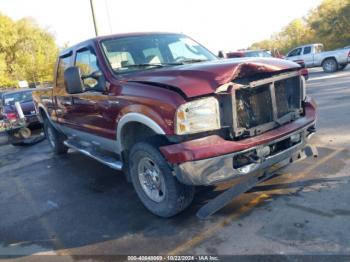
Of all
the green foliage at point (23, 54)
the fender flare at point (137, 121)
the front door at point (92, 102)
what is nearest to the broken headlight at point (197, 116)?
the fender flare at point (137, 121)

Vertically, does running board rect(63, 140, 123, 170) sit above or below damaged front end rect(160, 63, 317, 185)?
below

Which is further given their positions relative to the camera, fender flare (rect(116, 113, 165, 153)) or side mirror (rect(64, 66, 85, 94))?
side mirror (rect(64, 66, 85, 94))

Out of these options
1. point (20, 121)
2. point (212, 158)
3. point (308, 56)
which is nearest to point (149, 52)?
point (212, 158)

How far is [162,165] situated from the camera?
11.8 ft

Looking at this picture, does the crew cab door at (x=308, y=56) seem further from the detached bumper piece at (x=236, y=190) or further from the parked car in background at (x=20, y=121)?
the detached bumper piece at (x=236, y=190)

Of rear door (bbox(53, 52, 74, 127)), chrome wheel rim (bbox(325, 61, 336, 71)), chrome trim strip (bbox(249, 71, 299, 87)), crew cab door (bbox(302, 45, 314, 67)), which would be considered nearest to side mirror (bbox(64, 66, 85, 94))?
rear door (bbox(53, 52, 74, 127))

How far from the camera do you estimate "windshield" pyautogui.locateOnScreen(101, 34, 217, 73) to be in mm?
4613

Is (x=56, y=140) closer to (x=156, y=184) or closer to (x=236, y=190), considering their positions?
(x=156, y=184)

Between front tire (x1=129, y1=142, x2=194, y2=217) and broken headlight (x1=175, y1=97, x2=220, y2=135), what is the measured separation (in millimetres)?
441

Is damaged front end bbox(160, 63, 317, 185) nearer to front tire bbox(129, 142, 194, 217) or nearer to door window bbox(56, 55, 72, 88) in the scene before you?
front tire bbox(129, 142, 194, 217)

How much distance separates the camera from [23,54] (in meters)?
48.6

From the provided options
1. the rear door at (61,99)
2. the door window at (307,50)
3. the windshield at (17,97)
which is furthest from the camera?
the door window at (307,50)

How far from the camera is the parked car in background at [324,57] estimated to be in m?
18.3

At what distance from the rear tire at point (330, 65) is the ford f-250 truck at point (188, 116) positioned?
53.2 ft
